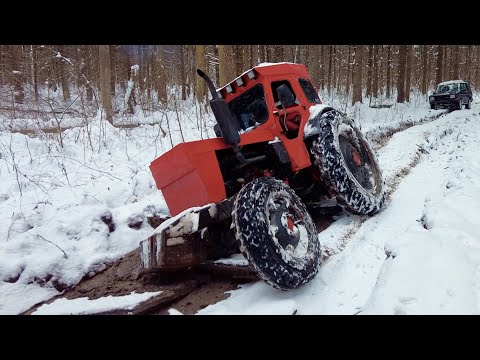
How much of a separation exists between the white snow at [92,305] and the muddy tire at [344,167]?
2.27 meters

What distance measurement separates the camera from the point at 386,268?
9.07 ft

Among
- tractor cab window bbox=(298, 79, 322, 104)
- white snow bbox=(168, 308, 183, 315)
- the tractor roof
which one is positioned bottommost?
white snow bbox=(168, 308, 183, 315)

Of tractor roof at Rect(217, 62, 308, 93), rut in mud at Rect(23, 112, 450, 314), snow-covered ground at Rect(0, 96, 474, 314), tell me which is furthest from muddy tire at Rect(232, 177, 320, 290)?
tractor roof at Rect(217, 62, 308, 93)

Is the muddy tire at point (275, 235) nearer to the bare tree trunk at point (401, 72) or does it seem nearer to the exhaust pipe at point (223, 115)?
the exhaust pipe at point (223, 115)

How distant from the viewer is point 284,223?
3.36 m

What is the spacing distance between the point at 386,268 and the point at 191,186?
182 cm

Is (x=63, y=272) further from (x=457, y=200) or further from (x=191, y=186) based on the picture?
(x=457, y=200)

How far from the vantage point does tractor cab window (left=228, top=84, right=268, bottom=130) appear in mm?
4438

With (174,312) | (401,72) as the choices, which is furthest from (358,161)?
(401,72)

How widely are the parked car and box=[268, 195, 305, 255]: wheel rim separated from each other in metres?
17.3

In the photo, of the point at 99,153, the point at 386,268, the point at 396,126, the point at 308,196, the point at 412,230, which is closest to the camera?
the point at 386,268

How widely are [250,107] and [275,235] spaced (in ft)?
6.22

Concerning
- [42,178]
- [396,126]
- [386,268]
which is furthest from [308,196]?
[396,126]

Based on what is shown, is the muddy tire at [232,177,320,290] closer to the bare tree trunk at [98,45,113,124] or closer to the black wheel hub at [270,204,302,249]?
the black wheel hub at [270,204,302,249]
